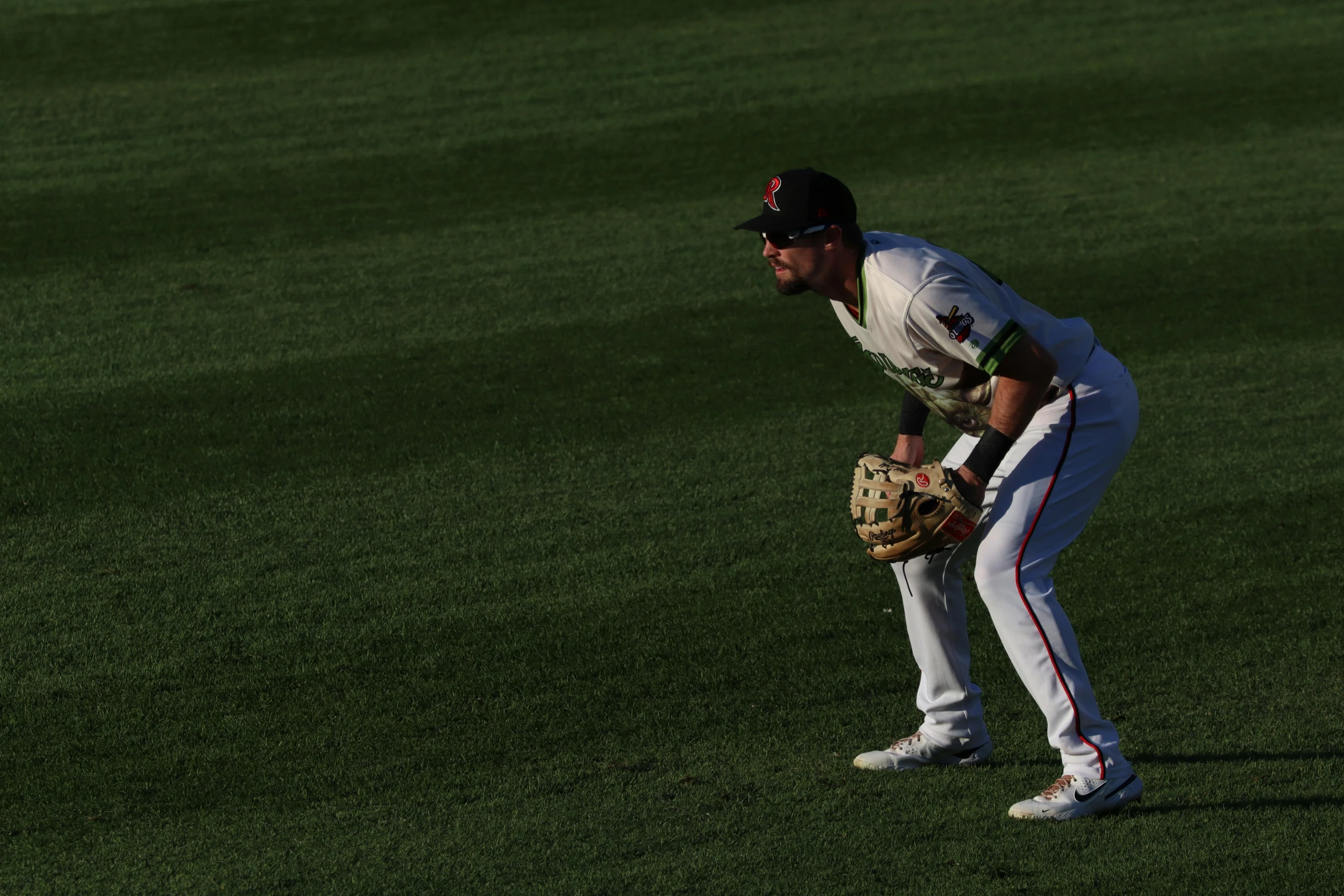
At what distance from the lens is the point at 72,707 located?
4859 millimetres

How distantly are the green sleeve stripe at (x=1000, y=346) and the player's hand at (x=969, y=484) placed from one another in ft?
1.02

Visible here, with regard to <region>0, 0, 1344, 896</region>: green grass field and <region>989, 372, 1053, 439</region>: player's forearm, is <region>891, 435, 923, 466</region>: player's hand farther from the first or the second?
<region>0, 0, 1344, 896</region>: green grass field

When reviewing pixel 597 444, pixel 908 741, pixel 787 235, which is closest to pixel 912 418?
pixel 787 235

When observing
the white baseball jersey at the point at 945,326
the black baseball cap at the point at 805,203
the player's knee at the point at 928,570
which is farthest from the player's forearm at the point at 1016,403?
the black baseball cap at the point at 805,203

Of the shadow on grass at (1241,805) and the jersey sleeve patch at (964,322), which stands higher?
the jersey sleeve patch at (964,322)

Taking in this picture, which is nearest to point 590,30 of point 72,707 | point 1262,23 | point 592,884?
point 1262,23

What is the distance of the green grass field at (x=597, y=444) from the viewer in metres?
4.23

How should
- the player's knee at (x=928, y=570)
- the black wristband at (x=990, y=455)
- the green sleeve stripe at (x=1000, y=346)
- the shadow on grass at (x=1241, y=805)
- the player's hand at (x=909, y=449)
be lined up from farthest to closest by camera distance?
the player's hand at (x=909, y=449) < the player's knee at (x=928, y=570) < the shadow on grass at (x=1241, y=805) < the black wristband at (x=990, y=455) < the green sleeve stripe at (x=1000, y=346)

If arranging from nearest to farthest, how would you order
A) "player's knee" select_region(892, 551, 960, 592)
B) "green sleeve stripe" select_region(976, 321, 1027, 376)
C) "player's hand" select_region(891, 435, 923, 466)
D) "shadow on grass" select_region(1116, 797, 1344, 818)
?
"green sleeve stripe" select_region(976, 321, 1027, 376)
"shadow on grass" select_region(1116, 797, 1344, 818)
"player's knee" select_region(892, 551, 960, 592)
"player's hand" select_region(891, 435, 923, 466)

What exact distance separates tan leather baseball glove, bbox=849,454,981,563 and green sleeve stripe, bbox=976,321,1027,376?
1.21ft

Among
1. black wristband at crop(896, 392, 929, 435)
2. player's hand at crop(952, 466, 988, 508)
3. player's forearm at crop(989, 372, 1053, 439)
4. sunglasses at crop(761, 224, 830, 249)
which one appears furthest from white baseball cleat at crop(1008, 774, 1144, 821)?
sunglasses at crop(761, 224, 830, 249)

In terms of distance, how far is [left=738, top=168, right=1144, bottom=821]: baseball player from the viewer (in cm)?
401

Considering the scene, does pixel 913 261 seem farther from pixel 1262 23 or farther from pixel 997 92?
pixel 1262 23

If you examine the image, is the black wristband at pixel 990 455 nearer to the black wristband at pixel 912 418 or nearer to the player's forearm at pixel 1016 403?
the player's forearm at pixel 1016 403
